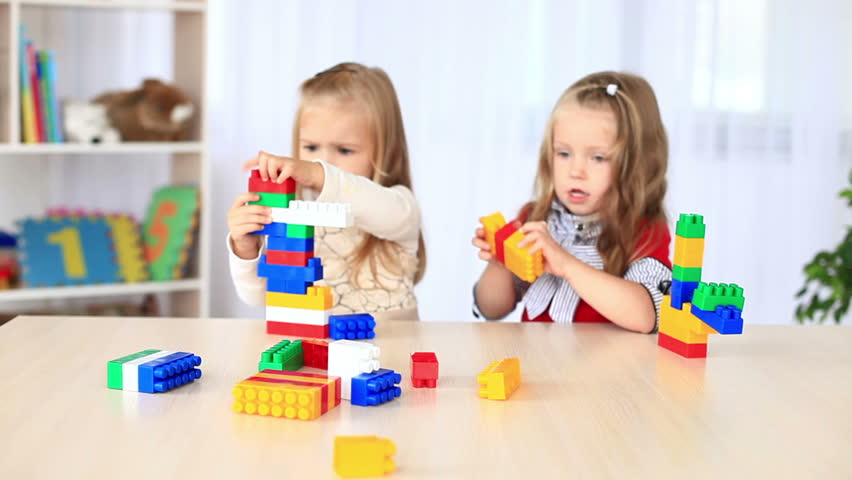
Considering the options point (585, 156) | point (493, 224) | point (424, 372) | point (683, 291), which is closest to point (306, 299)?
point (424, 372)

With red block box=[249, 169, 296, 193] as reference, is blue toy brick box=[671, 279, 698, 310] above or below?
below

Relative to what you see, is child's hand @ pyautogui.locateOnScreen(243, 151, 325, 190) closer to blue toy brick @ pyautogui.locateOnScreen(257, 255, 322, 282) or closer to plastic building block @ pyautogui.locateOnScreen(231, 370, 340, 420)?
blue toy brick @ pyautogui.locateOnScreen(257, 255, 322, 282)

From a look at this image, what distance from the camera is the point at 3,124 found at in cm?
246

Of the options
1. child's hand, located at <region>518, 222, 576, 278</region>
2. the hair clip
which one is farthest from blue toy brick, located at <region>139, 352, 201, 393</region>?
the hair clip

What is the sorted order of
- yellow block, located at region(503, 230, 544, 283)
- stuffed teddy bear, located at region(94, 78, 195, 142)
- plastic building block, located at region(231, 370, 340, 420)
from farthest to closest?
stuffed teddy bear, located at region(94, 78, 195, 142), yellow block, located at region(503, 230, 544, 283), plastic building block, located at region(231, 370, 340, 420)

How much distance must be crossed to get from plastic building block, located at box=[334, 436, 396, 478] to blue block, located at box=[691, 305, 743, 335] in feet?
1.74

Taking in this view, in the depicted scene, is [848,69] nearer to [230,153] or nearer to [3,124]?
[230,153]

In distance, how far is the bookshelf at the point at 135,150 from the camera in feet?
8.59

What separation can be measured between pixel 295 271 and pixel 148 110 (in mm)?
1604

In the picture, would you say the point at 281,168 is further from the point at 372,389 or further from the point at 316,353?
the point at 372,389

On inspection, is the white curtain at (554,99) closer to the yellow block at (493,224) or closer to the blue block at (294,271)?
the yellow block at (493,224)

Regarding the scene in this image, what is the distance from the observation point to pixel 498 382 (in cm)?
98

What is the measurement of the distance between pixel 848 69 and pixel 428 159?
1.42 m

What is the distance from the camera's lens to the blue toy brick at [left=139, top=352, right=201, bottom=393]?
38.3 inches
